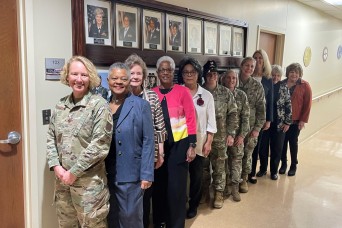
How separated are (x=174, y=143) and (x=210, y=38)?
4.79 feet

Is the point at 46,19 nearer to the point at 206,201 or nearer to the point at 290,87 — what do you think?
the point at 206,201

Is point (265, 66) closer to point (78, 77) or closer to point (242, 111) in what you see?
point (242, 111)

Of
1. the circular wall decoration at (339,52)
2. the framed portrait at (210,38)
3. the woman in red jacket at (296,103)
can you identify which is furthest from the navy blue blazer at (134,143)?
the circular wall decoration at (339,52)

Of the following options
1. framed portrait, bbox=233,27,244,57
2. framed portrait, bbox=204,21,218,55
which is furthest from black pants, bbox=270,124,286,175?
framed portrait, bbox=204,21,218,55

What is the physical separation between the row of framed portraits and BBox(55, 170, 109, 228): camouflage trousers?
97 centimetres

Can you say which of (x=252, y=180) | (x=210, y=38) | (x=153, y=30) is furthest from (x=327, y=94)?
(x=153, y=30)

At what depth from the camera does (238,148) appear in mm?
2943

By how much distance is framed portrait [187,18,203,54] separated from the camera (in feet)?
9.33

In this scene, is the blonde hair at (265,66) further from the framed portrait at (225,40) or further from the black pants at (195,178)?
the black pants at (195,178)

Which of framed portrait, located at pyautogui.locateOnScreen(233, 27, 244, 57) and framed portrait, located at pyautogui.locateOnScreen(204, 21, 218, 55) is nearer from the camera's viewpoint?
framed portrait, located at pyautogui.locateOnScreen(204, 21, 218, 55)

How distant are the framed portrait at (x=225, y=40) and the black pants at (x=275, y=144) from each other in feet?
3.61

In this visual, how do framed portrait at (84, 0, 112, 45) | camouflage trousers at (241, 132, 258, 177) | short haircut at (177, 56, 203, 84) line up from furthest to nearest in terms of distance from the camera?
camouflage trousers at (241, 132, 258, 177) < short haircut at (177, 56, 203, 84) < framed portrait at (84, 0, 112, 45)

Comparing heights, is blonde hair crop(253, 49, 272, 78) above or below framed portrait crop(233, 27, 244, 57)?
below

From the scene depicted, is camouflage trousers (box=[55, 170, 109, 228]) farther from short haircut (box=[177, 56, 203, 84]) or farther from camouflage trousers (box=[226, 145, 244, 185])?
camouflage trousers (box=[226, 145, 244, 185])
